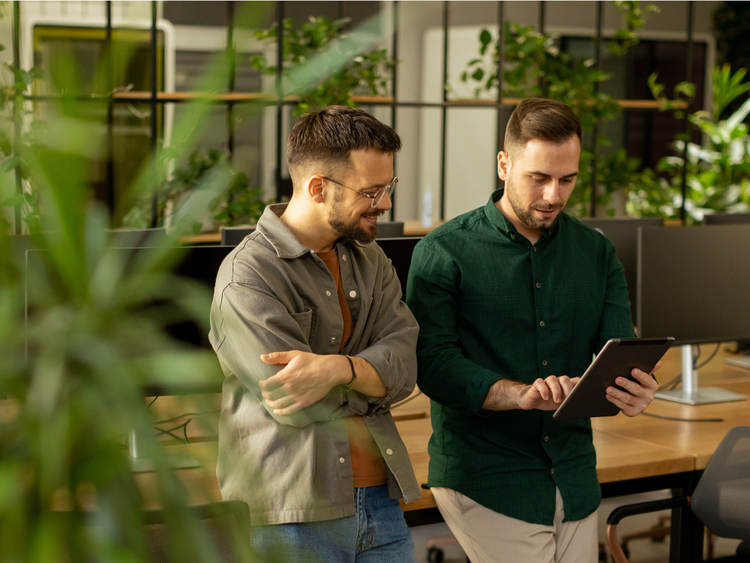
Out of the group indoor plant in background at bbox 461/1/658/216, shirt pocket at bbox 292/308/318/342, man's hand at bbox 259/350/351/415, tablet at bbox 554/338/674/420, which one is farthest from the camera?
indoor plant in background at bbox 461/1/658/216

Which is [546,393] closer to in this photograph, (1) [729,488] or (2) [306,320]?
(2) [306,320]

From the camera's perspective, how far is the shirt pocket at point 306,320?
1.36 metres

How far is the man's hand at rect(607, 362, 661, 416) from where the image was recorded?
1575 millimetres

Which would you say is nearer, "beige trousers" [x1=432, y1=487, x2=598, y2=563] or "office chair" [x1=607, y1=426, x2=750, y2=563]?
"beige trousers" [x1=432, y1=487, x2=598, y2=563]

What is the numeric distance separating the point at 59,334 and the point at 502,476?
4.83 feet

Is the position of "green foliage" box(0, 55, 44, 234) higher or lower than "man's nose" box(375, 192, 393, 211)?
higher

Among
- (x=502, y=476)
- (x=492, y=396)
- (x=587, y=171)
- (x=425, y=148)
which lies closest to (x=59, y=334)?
(x=492, y=396)

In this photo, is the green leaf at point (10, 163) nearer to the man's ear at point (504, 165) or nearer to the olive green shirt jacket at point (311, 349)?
the olive green shirt jacket at point (311, 349)

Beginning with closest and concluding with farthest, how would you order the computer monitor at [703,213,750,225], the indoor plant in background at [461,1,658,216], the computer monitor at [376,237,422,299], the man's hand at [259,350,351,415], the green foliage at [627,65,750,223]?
the man's hand at [259,350,351,415] < the computer monitor at [376,237,422,299] < the computer monitor at [703,213,750,225] < the indoor plant in background at [461,1,658,216] < the green foliage at [627,65,750,223]

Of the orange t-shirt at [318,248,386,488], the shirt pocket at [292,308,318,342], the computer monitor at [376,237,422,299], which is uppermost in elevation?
the computer monitor at [376,237,422,299]

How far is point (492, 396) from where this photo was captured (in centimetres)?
157

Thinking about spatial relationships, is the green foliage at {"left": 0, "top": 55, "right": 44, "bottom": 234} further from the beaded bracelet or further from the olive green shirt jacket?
the beaded bracelet

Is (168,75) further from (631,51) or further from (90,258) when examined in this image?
(90,258)

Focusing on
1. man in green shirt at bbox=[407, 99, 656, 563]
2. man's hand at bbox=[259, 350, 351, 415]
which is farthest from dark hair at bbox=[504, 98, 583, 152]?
man's hand at bbox=[259, 350, 351, 415]
